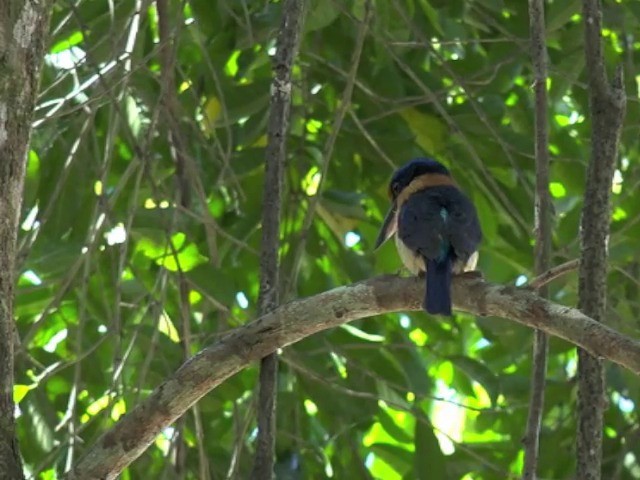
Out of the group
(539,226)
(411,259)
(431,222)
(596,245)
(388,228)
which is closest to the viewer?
(596,245)

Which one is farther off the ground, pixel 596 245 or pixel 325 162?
pixel 325 162

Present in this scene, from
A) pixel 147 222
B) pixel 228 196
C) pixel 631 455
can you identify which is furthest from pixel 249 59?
pixel 631 455

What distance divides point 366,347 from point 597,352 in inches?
79.3

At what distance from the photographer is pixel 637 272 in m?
5.04

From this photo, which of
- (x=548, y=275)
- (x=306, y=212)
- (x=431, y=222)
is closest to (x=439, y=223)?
(x=431, y=222)

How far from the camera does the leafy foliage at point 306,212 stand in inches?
169

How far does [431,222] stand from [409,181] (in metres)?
0.38

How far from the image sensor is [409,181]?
4.73m

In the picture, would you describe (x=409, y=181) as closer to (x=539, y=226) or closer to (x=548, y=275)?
(x=539, y=226)

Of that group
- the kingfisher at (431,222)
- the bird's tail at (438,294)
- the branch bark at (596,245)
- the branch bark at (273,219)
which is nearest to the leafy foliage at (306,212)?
the kingfisher at (431,222)

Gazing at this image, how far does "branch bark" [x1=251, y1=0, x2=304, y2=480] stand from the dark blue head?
152 centimetres

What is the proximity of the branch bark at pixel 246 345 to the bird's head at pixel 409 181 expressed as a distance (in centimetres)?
166

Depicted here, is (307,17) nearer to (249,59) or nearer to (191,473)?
(249,59)

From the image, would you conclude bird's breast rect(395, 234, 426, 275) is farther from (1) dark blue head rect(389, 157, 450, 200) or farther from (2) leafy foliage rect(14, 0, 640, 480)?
(1) dark blue head rect(389, 157, 450, 200)
